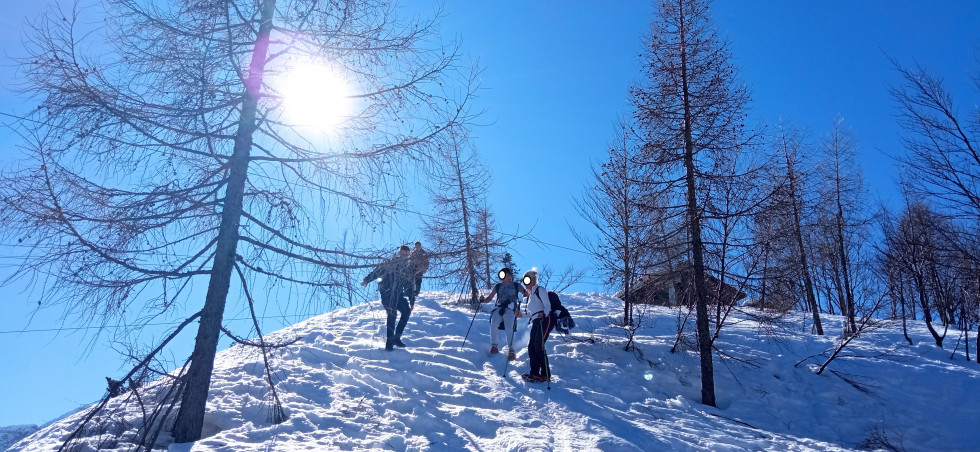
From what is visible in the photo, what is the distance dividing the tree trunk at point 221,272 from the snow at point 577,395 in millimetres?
322

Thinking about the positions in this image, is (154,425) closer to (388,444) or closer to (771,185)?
(388,444)

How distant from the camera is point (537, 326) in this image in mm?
10094

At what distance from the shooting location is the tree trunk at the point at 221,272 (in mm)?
5625

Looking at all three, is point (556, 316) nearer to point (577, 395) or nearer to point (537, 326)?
point (537, 326)

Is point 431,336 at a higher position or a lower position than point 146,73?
lower

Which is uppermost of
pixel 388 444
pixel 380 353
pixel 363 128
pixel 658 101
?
pixel 658 101

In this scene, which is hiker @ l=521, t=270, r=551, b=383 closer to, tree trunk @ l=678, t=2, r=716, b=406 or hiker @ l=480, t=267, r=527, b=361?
hiker @ l=480, t=267, r=527, b=361

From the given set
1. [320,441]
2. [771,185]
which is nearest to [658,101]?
[771,185]

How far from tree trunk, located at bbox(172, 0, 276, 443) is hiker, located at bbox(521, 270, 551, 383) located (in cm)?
547

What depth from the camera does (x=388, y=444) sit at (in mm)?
6316

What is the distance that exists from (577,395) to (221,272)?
5.93 meters

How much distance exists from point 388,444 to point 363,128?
11.7 feet

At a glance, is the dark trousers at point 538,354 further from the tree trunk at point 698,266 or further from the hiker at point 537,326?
the tree trunk at point 698,266

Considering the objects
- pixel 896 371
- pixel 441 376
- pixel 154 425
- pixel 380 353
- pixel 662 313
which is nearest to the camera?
pixel 154 425
